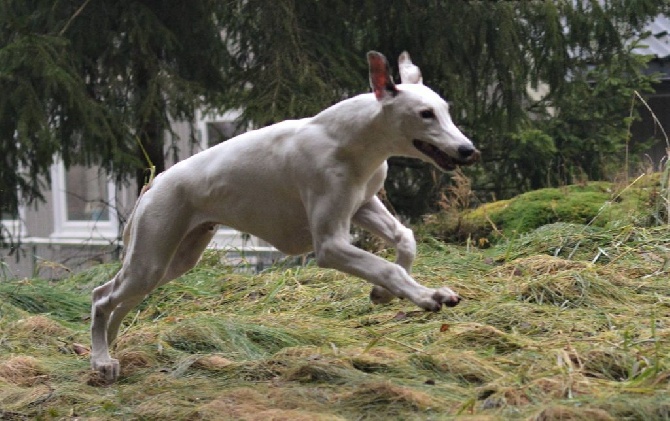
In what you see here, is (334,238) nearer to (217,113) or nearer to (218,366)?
(218,366)

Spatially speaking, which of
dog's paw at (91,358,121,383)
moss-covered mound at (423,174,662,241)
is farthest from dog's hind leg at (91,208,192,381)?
moss-covered mound at (423,174,662,241)

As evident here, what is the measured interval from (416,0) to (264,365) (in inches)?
249

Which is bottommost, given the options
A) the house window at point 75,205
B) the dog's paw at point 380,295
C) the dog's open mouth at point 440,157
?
the house window at point 75,205

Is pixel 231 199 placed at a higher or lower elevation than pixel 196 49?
lower

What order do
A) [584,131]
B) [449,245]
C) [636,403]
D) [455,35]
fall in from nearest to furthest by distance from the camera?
[636,403], [449,245], [455,35], [584,131]

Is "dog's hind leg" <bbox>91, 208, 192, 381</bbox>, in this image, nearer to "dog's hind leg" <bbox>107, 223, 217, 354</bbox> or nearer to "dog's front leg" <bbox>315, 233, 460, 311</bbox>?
"dog's hind leg" <bbox>107, 223, 217, 354</bbox>

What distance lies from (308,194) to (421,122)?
0.74 m

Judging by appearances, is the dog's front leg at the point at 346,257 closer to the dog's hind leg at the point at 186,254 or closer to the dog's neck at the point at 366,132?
the dog's neck at the point at 366,132

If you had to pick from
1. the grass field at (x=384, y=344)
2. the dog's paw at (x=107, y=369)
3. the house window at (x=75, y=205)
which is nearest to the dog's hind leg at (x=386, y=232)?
the grass field at (x=384, y=344)

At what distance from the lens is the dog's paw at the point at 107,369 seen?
6070mm

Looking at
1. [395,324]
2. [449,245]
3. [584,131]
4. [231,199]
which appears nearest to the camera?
[231,199]

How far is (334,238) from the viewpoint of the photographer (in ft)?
17.2

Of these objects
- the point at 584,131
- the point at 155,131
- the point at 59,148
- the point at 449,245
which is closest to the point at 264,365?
the point at 449,245

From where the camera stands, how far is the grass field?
4758mm
